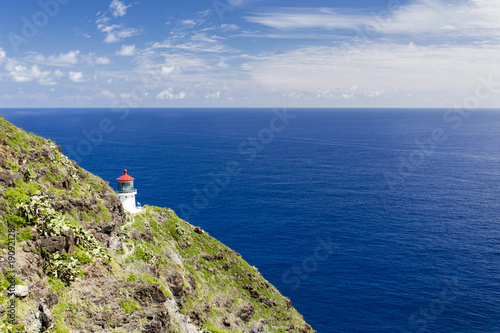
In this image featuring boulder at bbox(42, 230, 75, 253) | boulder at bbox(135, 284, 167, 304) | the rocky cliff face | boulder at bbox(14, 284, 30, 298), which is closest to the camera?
boulder at bbox(14, 284, 30, 298)

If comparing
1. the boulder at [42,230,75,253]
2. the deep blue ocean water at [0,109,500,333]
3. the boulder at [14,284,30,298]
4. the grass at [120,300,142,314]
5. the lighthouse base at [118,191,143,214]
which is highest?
the deep blue ocean water at [0,109,500,333]

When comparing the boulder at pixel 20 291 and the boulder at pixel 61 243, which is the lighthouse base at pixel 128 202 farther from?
the boulder at pixel 20 291

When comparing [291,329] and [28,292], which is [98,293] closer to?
[28,292]

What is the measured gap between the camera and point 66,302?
24.0 meters

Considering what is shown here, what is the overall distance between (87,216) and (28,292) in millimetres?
14921

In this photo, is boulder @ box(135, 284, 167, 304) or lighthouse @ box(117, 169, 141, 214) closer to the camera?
boulder @ box(135, 284, 167, 304)

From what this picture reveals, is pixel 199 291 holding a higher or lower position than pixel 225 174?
lower

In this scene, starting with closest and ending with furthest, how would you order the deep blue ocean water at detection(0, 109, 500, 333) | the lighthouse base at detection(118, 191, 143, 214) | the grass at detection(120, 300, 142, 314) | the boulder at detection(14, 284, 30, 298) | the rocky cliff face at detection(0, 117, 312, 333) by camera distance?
the boulder at detection(14, 284, 30, 298)
the rocky cliff face at detection(0, 117, 312, 333)
the grass at detection(120, 300, 142, 314)
the lighthouse base at detection(118, 191, 143, 214)
the deep blue ocean water at detection(0, 109, 500, 333)

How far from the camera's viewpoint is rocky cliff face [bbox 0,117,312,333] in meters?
23.0

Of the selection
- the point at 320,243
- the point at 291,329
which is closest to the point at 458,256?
the point at 320,243

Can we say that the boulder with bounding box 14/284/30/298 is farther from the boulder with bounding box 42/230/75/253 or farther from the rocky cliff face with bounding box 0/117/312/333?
the boulder with bounding box 42/230/75/253

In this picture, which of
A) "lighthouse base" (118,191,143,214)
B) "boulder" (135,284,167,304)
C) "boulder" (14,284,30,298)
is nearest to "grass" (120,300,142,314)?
"boulder" (135,284,167,304)

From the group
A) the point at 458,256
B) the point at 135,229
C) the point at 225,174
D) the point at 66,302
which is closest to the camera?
the point at 66,302

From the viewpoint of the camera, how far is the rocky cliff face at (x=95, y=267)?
23.0 m
